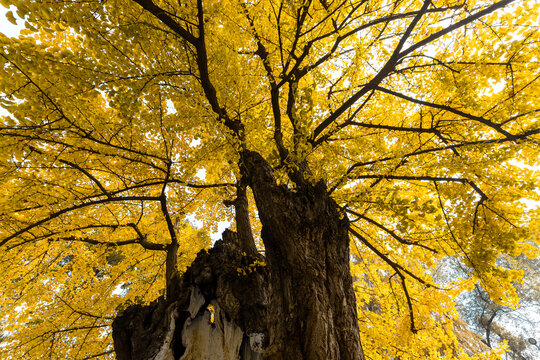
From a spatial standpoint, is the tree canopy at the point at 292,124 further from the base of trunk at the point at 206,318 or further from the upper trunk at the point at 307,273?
the base of trunk at the point at 206,318

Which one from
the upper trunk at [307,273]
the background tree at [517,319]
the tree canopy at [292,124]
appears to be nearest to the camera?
the upper trunk at [307,273]

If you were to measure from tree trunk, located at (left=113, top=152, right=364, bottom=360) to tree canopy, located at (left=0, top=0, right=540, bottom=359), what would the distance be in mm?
407

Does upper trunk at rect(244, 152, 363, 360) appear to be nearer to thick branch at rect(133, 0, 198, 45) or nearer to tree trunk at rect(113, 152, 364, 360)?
tree trunk at rect(113, 152, 364, 360)

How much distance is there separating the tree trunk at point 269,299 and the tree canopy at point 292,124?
16.0 inches

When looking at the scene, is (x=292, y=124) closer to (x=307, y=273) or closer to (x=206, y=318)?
(x=307, y=273)

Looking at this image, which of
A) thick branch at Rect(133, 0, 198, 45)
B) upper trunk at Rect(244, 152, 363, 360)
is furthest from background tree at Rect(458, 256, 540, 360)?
thick branch at Rect(133, 0, 198, 45)

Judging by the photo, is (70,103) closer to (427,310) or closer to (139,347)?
(139,347)

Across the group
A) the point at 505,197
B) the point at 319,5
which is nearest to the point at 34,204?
the point at 319,5

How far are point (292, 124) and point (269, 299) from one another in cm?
255

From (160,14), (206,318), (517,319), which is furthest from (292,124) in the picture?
(517,319)

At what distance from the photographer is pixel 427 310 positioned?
12.6 feet

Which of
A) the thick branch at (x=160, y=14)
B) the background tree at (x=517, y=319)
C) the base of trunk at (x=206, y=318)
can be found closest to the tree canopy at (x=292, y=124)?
the thick branch at (x=160, y=14)

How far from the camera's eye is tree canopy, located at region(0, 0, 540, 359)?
2.55 m

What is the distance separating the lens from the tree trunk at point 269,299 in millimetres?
2062
